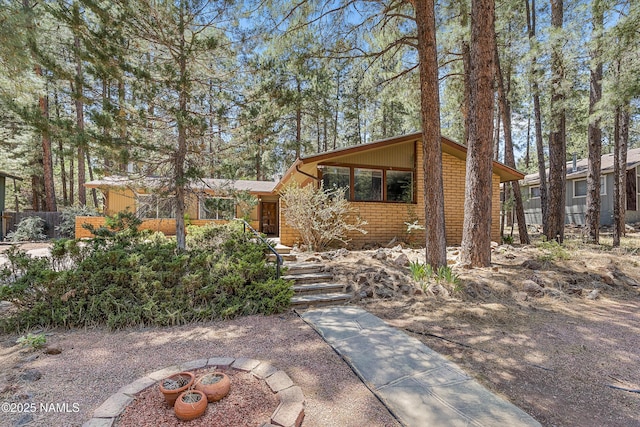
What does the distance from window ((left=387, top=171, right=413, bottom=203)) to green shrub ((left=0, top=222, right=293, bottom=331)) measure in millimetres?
5664

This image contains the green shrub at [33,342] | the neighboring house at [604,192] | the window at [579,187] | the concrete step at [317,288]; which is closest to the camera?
the green shrub at [33,342]

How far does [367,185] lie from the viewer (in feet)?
30.5

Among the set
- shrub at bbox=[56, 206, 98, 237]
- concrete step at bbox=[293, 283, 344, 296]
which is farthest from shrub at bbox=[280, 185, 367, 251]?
shrub at bbox=[56, 206, 98, 237]

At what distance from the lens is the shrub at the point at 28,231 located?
41.1 ft

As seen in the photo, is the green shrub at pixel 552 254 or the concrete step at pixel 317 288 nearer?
the concrete step at pixel 317 288

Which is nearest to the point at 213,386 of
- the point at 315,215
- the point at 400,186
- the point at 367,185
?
the point at 315,215

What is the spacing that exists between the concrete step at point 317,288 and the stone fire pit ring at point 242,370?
2282 mm

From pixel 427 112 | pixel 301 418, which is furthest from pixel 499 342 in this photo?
pixel 427 112

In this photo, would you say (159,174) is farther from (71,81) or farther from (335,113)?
(335,113)

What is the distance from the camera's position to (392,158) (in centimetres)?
943

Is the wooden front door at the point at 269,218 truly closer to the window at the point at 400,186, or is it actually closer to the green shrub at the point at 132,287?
the window at the point at 400,186

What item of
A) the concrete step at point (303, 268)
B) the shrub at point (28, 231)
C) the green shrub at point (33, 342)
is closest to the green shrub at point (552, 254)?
the concrete step at point (303, 268)

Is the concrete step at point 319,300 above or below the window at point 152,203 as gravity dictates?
below

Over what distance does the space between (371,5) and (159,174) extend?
20.3 ft
